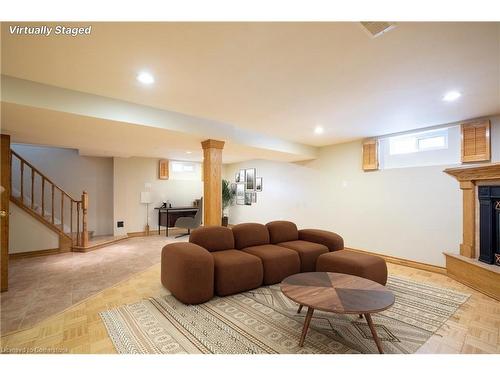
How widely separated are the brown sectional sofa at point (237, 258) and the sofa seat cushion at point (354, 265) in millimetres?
364

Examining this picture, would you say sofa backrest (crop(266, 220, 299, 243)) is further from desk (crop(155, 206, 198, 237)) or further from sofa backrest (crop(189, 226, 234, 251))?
desk (crop(155, 206, 198, 237))

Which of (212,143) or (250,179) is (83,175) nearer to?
(212,143)

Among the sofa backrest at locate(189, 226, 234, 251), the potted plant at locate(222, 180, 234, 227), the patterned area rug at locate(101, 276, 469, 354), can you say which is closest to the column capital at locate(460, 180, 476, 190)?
the patterned area rug at locate(101, 276, 469, 354)

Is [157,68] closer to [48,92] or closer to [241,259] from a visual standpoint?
[48,92]

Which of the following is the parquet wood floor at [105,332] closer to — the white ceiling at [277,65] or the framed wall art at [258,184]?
the white ceiling at [277,65]

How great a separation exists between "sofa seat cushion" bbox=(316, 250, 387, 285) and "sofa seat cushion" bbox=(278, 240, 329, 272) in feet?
0.73

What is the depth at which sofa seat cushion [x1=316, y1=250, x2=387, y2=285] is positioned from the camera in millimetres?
2830

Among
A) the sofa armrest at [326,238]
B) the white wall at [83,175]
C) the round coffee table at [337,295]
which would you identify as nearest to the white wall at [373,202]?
the sofa armrest at [326,238]

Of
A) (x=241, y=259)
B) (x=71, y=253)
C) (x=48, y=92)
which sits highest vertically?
(x=48, y=92)

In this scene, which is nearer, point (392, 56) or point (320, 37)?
point (320, 37)

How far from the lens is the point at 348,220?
17.1ft

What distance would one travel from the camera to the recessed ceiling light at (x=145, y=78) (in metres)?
2.29
